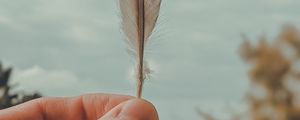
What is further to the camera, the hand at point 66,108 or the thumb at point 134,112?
the hand at point 66,108

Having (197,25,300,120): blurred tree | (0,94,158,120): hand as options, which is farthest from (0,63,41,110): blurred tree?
(0,94,158,120): hand

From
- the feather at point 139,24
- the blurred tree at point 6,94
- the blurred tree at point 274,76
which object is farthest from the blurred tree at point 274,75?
the feather at point 139,24

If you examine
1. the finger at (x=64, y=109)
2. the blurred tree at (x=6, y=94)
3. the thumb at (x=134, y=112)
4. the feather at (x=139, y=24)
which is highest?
the feather at (x=139, y=24)

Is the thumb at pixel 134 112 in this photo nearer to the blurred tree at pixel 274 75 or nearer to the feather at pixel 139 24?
the feather at pixel 139 24

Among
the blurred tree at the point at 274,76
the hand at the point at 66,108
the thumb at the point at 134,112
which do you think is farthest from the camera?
the blurred tree at the point at 274,76

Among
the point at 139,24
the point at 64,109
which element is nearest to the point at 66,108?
the point at 64,109

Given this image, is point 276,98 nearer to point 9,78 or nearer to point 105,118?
point 9,78
